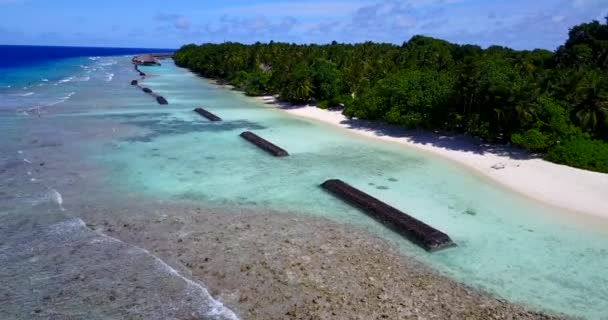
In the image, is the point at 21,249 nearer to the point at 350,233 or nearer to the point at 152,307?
the point at 152,307

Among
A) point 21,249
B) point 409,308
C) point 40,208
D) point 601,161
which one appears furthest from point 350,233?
point 601,161

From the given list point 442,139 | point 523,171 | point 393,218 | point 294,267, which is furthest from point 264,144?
point 294,267

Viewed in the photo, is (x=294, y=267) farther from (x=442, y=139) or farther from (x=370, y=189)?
(x=442, y=139)

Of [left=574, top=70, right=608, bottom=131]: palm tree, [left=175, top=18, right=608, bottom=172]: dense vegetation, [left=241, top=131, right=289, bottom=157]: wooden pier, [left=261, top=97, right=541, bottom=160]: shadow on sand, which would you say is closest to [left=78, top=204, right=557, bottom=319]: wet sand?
[left=241, top=131, right=289, bottom=157]: wooden pier

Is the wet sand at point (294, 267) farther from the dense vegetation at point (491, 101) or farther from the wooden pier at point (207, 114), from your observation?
the wooden pier at point (207, 114)

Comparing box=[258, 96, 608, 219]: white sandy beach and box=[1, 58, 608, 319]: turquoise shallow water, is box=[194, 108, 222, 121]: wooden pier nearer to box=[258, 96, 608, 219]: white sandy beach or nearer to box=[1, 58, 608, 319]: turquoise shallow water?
box=[1, 58, 608, 319]: turquoise shallow water
